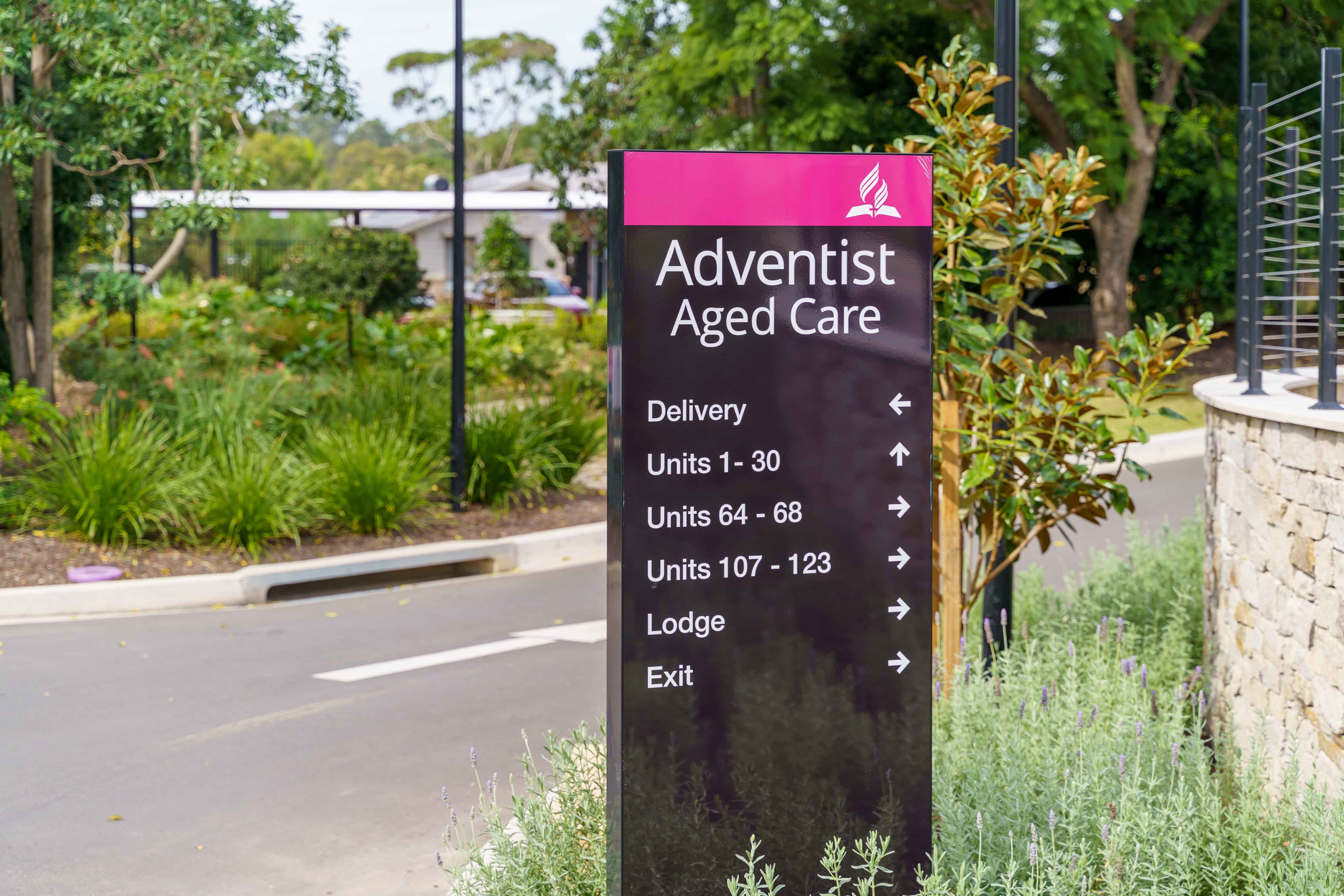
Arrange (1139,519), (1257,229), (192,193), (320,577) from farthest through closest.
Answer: (192,193) → (1139,519) → (320,577) → (1257,229)

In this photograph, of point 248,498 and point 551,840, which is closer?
point 551,840

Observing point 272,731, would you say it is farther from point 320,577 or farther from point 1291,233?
point 1291,233

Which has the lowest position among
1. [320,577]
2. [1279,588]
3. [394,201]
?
[320,577]

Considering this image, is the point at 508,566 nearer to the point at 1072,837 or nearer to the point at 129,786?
the point at 129,786

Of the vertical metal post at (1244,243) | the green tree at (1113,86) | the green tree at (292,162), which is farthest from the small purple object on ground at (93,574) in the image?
the green tree at (292,162)

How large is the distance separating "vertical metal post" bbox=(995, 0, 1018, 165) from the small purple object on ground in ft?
20.4

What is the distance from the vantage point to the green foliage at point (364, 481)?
10164 mm

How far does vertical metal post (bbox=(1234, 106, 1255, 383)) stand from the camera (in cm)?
623

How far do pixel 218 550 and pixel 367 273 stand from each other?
45.6ft

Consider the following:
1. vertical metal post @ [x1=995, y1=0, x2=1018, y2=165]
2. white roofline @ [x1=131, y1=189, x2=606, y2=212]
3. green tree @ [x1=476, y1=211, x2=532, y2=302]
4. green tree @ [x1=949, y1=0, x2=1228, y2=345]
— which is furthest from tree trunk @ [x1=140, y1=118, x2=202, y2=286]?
green tree @ [x1=476, y1=211, x2=532, y2=302]

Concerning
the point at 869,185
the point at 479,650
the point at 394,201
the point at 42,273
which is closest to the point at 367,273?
the point at 394,201

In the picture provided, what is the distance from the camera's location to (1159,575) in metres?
7.40

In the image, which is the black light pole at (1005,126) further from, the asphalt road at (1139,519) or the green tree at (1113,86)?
the green tree at (1113,86)

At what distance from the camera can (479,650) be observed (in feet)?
25.7
